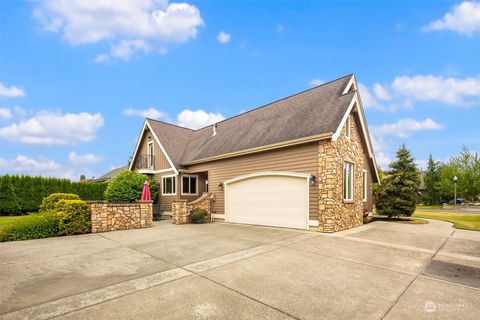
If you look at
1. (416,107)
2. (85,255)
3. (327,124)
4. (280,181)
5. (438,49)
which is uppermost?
(438,49)

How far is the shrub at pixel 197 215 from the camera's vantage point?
1345 centimetres

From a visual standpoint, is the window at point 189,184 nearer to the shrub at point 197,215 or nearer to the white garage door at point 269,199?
the shrub at point 197,215

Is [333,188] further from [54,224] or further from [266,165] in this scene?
[54,224]

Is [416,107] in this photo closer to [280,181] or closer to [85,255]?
[280,181]

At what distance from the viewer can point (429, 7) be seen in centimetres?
1155

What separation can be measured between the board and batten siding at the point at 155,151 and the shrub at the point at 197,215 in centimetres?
612

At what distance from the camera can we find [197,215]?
44.1ft

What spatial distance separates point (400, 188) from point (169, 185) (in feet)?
51.0

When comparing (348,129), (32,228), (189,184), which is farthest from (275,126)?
(32,228)

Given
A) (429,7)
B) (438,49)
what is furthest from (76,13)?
(438,49)

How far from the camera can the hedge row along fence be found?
18.1 metres

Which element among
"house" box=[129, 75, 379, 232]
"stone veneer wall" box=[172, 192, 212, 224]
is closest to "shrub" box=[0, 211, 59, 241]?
Answer: "stone veneer wall" box=[172, 192, 212, 224]

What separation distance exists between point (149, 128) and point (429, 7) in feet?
62.8

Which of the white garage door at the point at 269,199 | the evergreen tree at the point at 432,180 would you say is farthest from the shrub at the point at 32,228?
the evergreen tree at the point at 432,180
